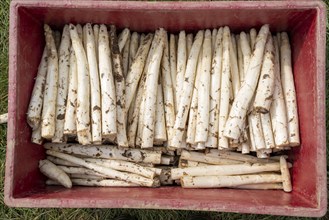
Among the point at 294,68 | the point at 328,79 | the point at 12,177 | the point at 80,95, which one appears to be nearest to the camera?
the point at 12,177

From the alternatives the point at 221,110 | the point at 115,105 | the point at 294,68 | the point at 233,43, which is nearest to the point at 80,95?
the point at 115,105

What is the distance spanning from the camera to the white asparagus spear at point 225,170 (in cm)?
258

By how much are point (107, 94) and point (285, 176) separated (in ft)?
3.83

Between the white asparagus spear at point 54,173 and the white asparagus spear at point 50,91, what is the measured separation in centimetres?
21

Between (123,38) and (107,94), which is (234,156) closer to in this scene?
(107,94)

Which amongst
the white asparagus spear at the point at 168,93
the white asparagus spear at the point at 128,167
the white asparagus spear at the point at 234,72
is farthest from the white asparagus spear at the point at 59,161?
the white asparagus spear at the point at 234,72

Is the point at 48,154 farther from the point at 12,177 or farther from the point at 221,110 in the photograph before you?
the point at 221,110

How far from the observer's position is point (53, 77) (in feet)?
8.25

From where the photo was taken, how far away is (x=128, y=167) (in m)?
2.59

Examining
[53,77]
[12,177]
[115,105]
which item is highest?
[53,77]

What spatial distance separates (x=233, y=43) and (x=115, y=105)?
0.83 meters

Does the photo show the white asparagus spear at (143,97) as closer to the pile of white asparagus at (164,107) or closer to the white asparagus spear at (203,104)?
the pile of white asparagus at (164,107)

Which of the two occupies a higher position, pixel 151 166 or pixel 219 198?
pixel 151 166

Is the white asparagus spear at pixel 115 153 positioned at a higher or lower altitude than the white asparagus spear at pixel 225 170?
higher
